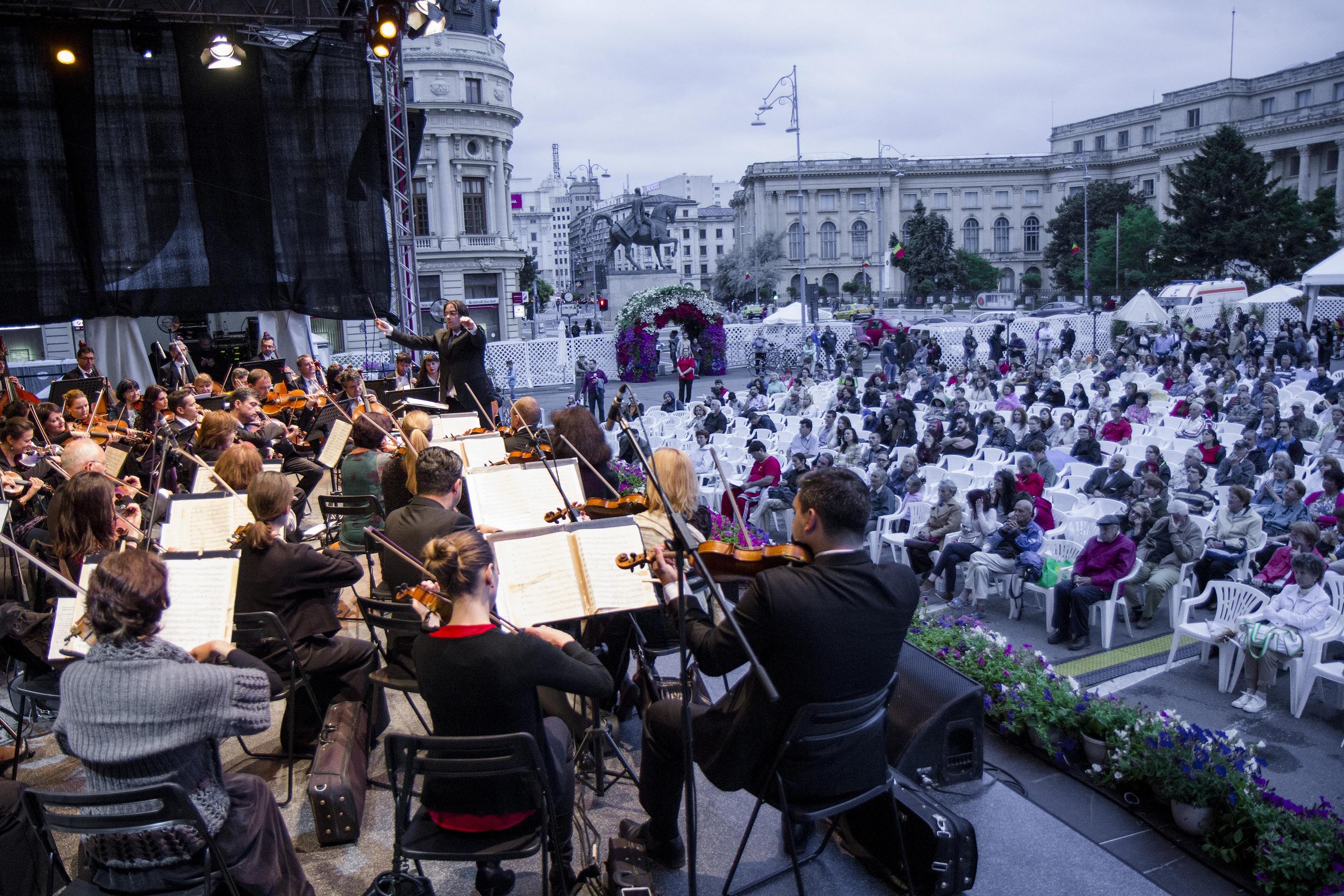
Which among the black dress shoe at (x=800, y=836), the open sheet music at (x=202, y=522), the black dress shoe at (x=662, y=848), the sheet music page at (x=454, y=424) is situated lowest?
the black dress shoe at (x=800, y=836)

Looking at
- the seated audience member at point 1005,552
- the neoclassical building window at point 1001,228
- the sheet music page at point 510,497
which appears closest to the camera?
the sheet music page at point 510,497

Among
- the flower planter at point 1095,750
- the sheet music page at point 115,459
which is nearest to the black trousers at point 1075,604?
the flower planter at point 1095,750

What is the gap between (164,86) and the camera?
10891 millimetres

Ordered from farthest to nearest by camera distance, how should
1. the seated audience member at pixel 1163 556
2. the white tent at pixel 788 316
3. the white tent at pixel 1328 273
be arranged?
the white tent at pixel 788 316 → the white tent at pixel 1328 273 → the seated audience member at pixel 1163 556

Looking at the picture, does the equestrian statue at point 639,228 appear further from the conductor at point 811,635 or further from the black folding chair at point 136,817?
the black folding chair at point 136,817

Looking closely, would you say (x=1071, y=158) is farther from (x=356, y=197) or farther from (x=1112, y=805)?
(x=1112, y=805)

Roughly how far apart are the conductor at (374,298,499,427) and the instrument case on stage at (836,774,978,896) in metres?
5.84

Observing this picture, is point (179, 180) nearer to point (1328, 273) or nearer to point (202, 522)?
point (202, 522)

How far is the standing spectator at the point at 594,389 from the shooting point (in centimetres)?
Result: 1838

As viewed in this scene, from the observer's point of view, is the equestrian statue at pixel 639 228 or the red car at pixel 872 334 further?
the equestrian statue at pixel 639 228

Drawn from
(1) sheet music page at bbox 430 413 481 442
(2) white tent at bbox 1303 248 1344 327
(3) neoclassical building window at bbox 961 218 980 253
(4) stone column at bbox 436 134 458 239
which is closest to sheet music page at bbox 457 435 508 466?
(1) sheet music page at bbox 430 413 481 442

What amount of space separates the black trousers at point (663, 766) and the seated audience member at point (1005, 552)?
4931 mm

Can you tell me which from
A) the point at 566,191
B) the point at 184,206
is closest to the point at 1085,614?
the point at 184,206

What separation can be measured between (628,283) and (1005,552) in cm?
2974
